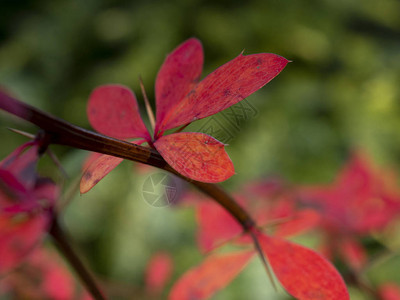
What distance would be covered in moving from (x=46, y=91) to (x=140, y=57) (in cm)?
38

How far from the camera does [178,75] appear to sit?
0.67ft

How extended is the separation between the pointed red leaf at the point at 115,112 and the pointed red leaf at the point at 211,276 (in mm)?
119

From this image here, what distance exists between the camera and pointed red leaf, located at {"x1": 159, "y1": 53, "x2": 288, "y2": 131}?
0.53ft

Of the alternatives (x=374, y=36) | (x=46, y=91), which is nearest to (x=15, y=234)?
(x=46, y=91)

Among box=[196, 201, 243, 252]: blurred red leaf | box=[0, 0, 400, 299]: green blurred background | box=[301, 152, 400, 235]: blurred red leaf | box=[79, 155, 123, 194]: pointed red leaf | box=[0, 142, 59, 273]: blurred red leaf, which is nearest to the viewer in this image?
box=[79, 155, 123, 194]: pointed red leaf

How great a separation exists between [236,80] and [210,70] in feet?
3.55

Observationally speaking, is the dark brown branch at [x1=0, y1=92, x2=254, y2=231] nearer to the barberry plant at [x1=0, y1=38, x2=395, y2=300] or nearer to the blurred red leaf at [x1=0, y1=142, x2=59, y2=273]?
the barberry plant at [x1=0, y1=38, x2=395, y2=300]

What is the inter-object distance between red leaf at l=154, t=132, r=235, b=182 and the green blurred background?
2.56ft

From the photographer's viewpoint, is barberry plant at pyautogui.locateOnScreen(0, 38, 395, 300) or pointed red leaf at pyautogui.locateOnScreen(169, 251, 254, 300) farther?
pointed red leaf at pyautogui.locateOnScreen(169, 251, 254, 300)

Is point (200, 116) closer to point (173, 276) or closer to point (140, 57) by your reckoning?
point (173, 276)

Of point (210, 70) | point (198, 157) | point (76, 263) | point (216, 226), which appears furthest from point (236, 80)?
point (210, 70)

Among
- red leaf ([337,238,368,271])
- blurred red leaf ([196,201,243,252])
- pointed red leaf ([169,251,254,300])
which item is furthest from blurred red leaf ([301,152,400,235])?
pointed red leaf ([169,251,254,300])

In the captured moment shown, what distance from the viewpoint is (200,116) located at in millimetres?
169

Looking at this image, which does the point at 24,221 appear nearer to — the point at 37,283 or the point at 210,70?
the point at 37,283
